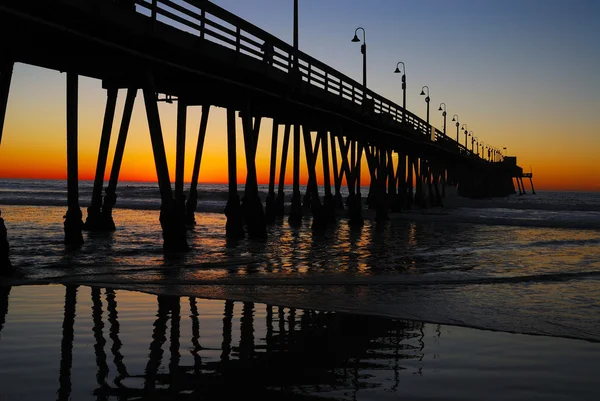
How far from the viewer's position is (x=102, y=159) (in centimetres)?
1830

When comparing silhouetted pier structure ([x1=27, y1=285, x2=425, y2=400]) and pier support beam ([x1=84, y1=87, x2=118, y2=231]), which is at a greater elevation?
pier support beam ([x1=84, y1=87, x2=118, y2=231])

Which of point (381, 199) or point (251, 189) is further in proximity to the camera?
point (381, 199)

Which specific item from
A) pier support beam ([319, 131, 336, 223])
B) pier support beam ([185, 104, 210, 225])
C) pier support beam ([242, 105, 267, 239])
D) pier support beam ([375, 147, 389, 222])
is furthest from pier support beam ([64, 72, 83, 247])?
pier support beam ([375, 147, 389, 222])

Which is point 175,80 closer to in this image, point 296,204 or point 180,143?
point 180,143

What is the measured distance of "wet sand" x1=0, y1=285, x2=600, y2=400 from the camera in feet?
15.2

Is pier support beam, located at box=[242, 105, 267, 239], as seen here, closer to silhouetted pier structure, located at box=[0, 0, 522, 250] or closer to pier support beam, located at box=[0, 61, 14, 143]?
silhouetted pier structure, located at box=[0, 0, 522, 250]

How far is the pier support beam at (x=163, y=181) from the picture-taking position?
46.0ft

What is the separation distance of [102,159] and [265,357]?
13.9m

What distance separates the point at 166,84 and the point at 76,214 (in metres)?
4.15

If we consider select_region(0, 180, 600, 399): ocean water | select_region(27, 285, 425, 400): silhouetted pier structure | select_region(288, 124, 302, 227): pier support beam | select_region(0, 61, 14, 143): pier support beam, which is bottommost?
select_region(0, 180, 600, 399): ocean water

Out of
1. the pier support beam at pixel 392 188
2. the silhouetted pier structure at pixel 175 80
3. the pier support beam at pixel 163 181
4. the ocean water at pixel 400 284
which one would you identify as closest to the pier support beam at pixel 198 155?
the silhouetted pier structure at pixel 175 80

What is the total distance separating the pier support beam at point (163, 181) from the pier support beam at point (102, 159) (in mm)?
3441

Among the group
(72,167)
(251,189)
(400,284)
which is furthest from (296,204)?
(400,284)

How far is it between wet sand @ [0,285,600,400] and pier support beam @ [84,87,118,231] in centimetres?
1020
